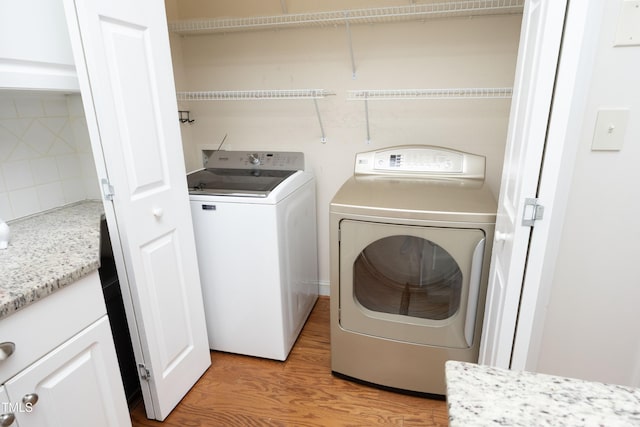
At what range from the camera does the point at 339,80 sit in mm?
2197

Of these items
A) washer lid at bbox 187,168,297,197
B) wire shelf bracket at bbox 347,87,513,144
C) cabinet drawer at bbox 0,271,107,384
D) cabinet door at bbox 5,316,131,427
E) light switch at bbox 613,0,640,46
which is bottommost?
cabinet door at bbox 5,316,131,427

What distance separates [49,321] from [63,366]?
16 cm

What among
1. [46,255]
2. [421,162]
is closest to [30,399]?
[46,255]

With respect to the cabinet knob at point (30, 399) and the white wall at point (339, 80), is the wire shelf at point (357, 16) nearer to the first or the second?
the white wall at point (339, 80)

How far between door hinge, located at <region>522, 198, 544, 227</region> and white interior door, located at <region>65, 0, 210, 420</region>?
1.25m

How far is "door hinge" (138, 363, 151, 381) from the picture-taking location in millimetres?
1495

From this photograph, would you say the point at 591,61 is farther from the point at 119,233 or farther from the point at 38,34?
the point at 38,34

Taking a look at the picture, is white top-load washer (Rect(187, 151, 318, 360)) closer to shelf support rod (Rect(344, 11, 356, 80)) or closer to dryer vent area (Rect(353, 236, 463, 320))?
dryer vent area (Rect(353, 236, 463, 320))

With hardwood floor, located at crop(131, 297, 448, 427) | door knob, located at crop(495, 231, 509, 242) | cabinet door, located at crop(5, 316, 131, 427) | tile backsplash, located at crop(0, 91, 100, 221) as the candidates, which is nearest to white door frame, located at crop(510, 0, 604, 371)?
door knob, located at crop(495, 231, 509, 242)

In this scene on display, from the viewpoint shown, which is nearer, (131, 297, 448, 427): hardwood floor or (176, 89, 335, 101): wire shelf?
(131, 297, 448, 427): hardwood floor

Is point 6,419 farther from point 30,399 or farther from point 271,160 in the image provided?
point 271,160

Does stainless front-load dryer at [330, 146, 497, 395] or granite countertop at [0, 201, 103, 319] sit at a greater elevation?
granite countertop at [0, 201, 103, 319]

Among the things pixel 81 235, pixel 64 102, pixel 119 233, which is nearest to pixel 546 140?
pixel 119 233

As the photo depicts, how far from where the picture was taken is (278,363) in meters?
1.99
